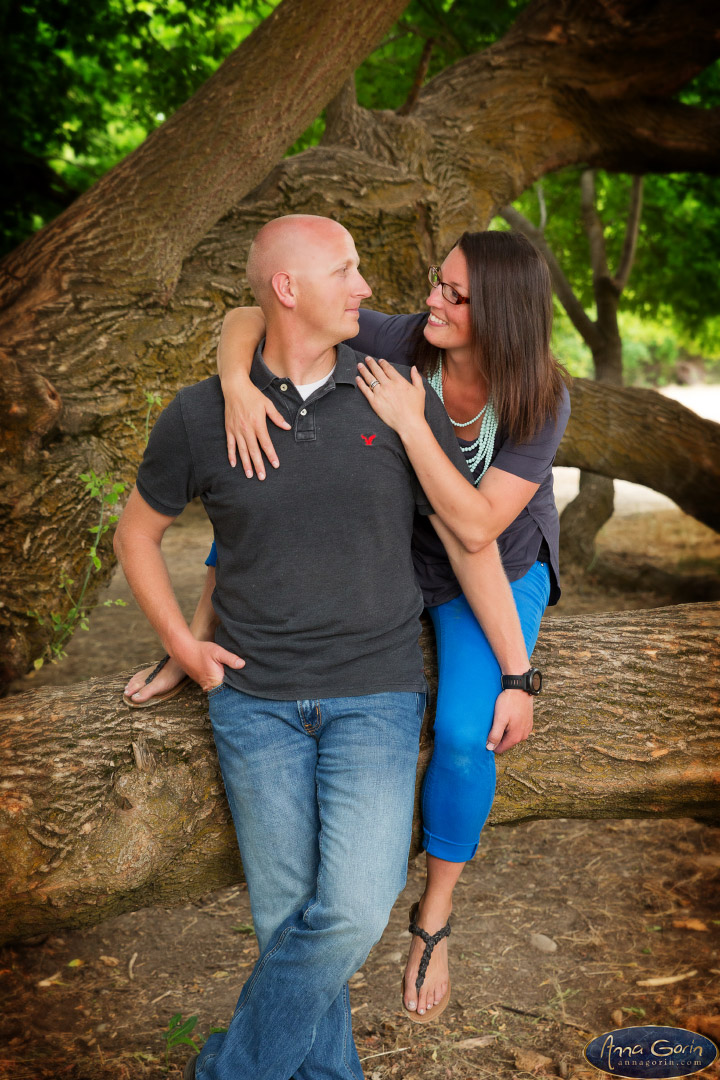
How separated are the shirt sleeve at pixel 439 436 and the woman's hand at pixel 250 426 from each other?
0.42 meters

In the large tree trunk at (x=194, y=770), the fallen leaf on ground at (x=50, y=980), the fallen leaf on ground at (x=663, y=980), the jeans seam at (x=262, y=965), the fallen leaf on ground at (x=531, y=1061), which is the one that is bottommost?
the fallen leaf on ground at (x=50, y=980)

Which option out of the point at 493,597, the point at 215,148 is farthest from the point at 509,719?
the point at 215,148

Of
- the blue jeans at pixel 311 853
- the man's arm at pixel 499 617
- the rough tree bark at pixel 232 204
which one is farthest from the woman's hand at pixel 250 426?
Answer: the rough tree bark at pixel 232 204

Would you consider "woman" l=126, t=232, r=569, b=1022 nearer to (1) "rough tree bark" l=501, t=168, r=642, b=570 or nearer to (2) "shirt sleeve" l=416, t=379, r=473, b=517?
(2) "shirt sleeve" l=416, t=379, r=473, b=517

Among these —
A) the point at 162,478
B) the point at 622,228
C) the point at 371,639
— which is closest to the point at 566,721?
the point at 371,639

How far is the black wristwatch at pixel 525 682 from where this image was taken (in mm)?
2588

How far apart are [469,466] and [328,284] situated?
70 cm

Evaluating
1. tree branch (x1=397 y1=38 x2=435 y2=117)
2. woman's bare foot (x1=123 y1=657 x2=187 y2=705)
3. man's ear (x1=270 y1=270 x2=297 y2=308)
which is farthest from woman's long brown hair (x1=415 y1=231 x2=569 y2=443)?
tree branch (x1=397 y1=38 x2=435 y2=117)

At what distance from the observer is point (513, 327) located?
2648 millimetres

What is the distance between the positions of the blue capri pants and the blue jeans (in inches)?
5.5

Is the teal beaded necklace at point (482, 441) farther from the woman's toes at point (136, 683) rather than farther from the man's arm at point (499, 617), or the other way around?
the woman's toes at point (136, 683)

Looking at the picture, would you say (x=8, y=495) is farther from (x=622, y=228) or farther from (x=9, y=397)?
(x=622, y=228)

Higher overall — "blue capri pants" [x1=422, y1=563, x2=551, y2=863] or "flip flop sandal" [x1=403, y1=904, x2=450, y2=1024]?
"blue capri pants" [x1=422, y1=563, x2=551, y2=863]

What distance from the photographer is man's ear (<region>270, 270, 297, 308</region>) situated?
8.09ft
